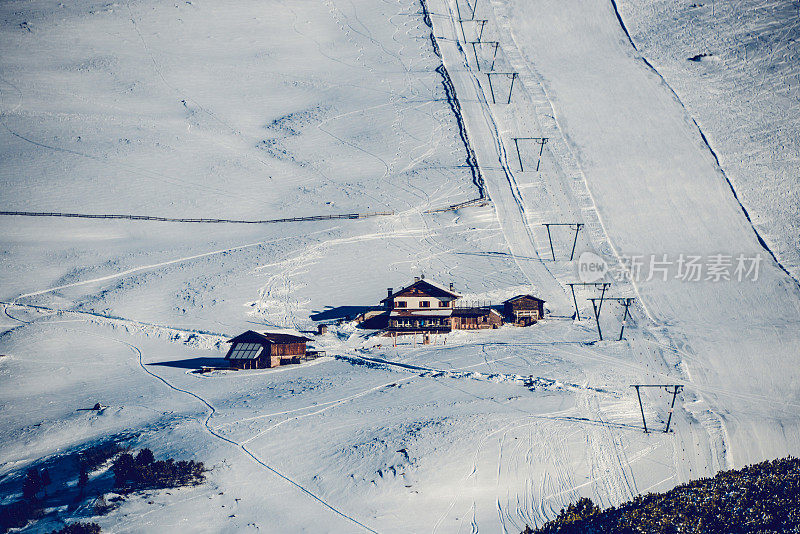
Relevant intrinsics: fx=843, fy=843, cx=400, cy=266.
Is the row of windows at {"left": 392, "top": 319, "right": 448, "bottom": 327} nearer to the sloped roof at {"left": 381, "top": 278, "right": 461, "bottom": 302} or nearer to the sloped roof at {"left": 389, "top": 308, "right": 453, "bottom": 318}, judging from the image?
the sloped roof at {"left": 389, "top": 308, "right": 453, "bottom": 318}

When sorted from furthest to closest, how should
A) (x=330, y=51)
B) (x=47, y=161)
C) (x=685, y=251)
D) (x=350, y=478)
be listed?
(x=330, y=51) < (x=47, y=161) < (x=685, y=251) < (x=350, y=478)

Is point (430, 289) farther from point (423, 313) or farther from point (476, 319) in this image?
point (476, 319)

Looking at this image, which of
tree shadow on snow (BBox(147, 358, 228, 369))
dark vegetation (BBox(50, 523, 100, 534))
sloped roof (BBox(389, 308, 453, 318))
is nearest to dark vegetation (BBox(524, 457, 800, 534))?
dark vegetation (BBox(50, 523, 100, 534))

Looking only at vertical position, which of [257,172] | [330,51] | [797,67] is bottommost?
[257,172]

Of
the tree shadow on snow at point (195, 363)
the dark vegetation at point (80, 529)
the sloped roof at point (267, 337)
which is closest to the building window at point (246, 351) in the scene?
the sloped roof at point (267, 337)

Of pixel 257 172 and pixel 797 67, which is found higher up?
pixel 797 67


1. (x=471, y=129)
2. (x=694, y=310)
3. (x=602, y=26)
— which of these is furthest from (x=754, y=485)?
(x=602, y=26)

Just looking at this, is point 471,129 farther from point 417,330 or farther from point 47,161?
point 47,161
